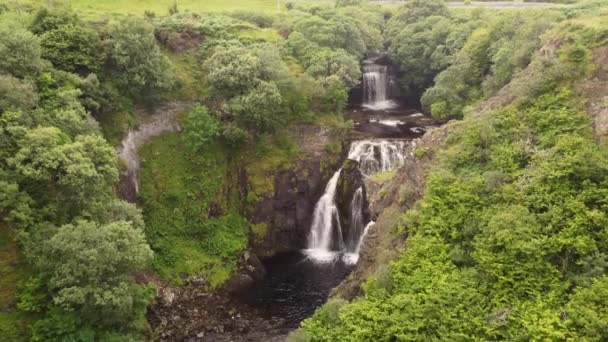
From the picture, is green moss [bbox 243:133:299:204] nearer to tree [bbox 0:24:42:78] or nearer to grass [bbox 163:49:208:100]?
grass [bbox 163:49:208:100]

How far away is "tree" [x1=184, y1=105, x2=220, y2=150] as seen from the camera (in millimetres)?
42062

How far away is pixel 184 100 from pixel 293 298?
21.4 metres

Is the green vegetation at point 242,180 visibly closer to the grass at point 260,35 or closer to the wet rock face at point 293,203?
the grass at point 260,35

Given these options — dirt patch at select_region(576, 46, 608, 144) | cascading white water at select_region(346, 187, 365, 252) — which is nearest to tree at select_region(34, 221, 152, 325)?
cascading white water at select_region(346, 187, 365, 252)

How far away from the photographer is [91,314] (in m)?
25.5

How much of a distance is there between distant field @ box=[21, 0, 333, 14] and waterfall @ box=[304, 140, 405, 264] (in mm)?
32027

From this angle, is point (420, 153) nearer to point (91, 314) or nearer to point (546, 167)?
point (546, 167)

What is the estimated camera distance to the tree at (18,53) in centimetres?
2970

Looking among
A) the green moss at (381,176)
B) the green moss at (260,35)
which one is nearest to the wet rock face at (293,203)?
the green moss at (381,176)

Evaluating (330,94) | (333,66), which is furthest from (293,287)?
(333,66)

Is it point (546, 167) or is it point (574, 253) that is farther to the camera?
point (546, 167)

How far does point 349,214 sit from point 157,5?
39375mm

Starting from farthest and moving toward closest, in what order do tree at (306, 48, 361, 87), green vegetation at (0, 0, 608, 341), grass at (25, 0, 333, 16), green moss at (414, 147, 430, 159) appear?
grass at (25, 0, 333, 16)
tree at (306, 48, 361, 87)
green moss at (414, 147, 430, 159)
green vegetation at (0, 0, 608, 341)

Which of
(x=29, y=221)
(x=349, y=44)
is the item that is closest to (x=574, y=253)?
(x=29, y=221)
